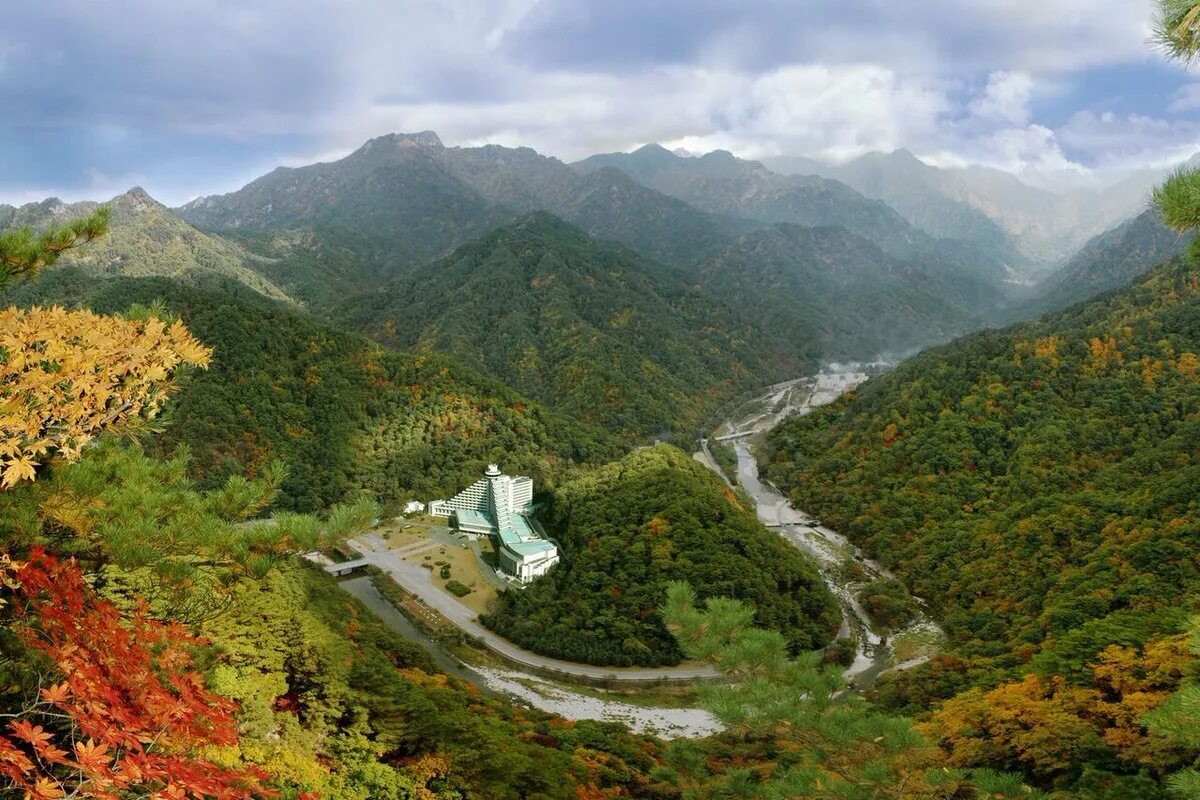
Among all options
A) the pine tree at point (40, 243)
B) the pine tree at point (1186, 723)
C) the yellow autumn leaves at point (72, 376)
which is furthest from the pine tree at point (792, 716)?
the pine tree at point (40, 243)

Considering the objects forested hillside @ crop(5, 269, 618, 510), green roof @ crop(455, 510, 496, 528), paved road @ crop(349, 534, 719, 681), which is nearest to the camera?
paved road @ crop(349, 534, 719, 681)

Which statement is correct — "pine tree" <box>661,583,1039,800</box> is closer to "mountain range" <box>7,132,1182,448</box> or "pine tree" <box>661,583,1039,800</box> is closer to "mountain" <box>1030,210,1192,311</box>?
"mountain range" <box>7,132,1182,448</box>

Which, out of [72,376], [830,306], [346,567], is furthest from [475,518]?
[830,306]

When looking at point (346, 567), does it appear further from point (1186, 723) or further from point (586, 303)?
point (586, 303)

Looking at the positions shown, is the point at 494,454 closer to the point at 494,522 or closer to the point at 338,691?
the point at 494,522

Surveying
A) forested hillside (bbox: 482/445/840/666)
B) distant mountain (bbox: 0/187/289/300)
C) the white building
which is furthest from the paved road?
distant mountain (bbox: 0/187/289/300)

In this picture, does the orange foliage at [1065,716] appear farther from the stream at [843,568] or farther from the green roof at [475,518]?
the green roof at [475,518]
